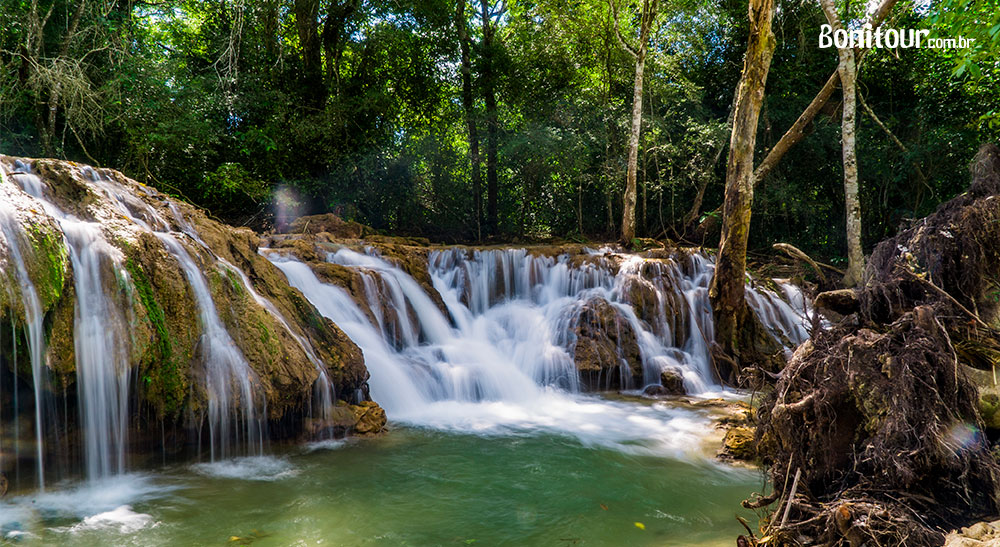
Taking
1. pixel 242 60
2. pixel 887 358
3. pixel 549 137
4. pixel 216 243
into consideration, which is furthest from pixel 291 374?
pixel 242 60

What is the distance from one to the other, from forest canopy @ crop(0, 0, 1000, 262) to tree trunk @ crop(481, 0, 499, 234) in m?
0.08

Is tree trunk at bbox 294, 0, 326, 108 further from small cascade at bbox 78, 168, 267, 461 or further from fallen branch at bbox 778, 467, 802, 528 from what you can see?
fallen branch at bbox 778, 467, 802, 528

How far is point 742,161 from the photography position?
25.7 ft

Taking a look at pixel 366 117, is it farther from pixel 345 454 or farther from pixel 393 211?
pixel 345 454

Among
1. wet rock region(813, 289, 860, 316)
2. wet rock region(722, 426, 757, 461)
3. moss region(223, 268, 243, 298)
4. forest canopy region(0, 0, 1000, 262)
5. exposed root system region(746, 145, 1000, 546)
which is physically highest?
forest canopy region(0, 0, 1000, 262)

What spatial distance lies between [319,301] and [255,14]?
35.1ft

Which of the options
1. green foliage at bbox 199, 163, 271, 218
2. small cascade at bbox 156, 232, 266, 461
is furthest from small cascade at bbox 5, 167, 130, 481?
green foliage at bbox 199, 163, 271, 218

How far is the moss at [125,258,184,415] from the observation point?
489 cm

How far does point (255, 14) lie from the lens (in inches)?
575

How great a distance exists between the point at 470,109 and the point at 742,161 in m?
11.5

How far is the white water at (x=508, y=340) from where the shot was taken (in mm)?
7199

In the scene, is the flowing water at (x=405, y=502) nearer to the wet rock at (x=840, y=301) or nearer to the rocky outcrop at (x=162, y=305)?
the rocky outcrop at (x=162, y=305)

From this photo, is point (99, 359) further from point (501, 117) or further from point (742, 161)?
point (501, 117)

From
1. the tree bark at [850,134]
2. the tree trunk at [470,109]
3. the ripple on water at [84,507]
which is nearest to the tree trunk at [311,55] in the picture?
the tree trunk at [470,109]
